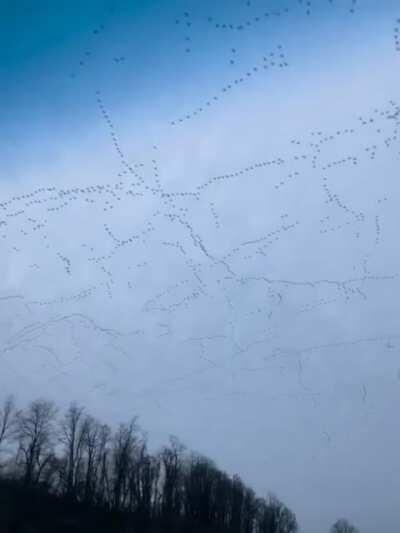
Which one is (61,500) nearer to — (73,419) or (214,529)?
(73,419)

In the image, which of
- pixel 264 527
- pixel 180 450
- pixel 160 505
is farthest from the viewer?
pixel 264 527

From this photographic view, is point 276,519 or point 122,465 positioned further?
point 276,519

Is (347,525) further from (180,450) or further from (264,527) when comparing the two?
(180,450)

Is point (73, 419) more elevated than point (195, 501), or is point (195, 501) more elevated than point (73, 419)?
point (73, 419)

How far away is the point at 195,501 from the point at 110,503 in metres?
21.5

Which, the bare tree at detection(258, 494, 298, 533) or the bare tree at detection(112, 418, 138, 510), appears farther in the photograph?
the bare tree at detection(258, 494, 298, 533)

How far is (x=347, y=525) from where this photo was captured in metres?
190

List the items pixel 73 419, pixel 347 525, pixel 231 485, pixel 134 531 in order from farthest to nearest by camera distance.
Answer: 1. pixel 347 525
2. pixel 231 485
3. pixel 73 419
4. pixel 134 531

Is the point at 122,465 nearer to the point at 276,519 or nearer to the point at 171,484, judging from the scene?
the point at 171,484

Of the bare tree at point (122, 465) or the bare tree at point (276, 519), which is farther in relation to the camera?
the bare tree at point (276, 519)

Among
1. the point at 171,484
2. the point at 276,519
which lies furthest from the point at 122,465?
the point at 276,519

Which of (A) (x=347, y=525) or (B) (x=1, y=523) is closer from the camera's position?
(B) (x=1, y=523)

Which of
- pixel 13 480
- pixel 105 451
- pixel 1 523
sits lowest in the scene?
pixel 1 523

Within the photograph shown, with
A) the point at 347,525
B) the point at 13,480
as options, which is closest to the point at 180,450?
the point at 13,480
